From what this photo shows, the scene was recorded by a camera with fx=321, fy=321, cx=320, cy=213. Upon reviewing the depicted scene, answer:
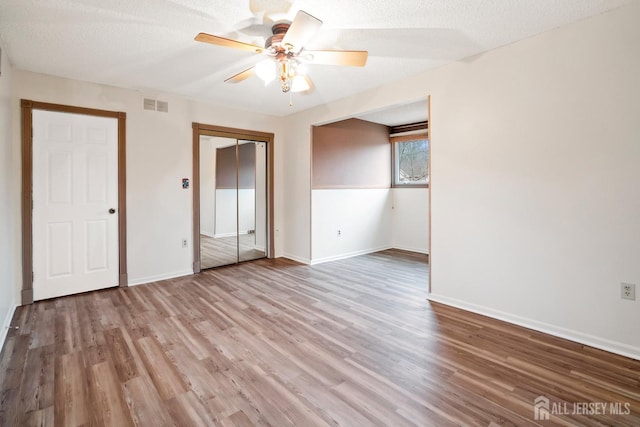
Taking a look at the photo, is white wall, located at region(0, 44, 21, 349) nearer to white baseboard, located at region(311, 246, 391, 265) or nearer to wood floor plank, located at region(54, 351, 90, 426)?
wood floor plank, located at region(54, 351, 90, 426)

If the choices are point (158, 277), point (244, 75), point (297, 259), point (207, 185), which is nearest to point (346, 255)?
point (297, 259)

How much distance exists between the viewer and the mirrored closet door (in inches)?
186

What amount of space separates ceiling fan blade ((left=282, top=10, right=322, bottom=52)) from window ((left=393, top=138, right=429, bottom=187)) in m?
4.33

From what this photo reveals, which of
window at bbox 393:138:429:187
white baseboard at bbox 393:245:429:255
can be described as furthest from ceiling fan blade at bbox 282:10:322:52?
white baseboard at bbox 393:245:429:255

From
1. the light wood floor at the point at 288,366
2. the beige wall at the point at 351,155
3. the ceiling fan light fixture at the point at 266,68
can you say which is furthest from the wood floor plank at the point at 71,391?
→ the beige wall at the point at 351,155

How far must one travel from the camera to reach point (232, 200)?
504 cm

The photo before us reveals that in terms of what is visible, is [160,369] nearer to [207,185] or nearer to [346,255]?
[207,185]

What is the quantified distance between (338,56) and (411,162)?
4202mm

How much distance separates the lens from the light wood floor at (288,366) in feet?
5.70

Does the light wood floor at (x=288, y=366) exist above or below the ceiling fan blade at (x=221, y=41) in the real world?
below

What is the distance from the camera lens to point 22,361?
2.25 meters

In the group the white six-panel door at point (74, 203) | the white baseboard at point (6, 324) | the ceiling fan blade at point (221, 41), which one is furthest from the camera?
the white six-panel door at point (74, 203)

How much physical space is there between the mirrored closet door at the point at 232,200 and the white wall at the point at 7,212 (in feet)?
6.39

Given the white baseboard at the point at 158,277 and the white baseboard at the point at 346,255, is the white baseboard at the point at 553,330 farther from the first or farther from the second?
the white baseboard at the point at 158,277
